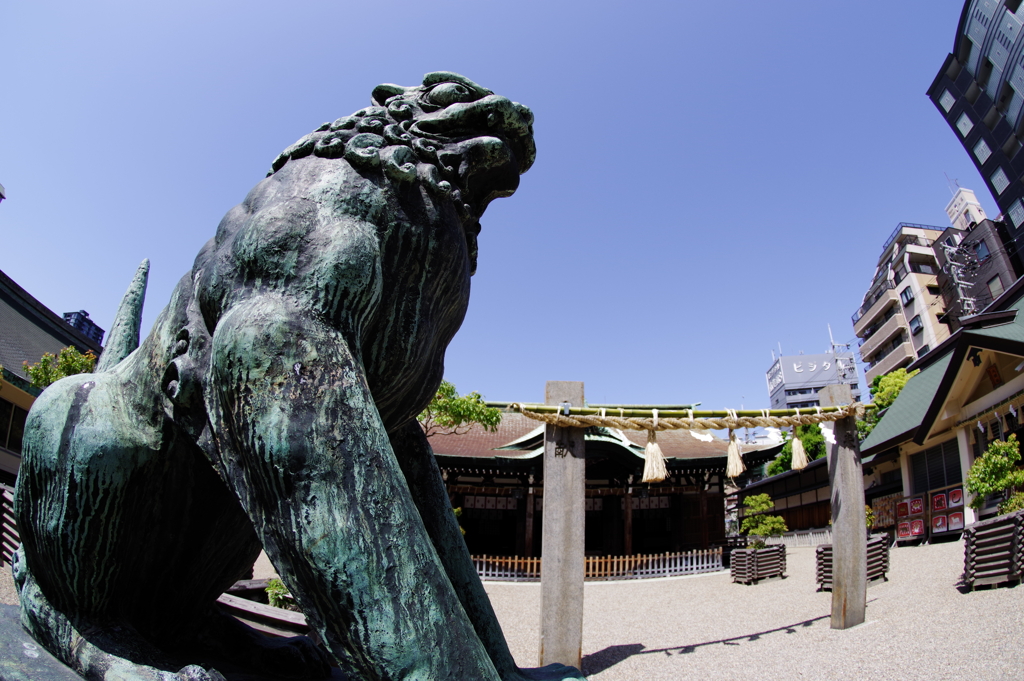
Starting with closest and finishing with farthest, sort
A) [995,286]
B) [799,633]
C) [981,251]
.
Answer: [799,633], [995,286], [981,251]

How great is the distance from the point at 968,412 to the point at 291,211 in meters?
19.3

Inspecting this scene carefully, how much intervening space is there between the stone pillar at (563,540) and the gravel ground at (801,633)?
2.64 feet

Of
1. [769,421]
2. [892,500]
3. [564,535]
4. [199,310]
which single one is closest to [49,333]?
[564,535]

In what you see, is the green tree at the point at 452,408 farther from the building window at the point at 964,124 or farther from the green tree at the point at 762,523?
the building window at the point at 964,124

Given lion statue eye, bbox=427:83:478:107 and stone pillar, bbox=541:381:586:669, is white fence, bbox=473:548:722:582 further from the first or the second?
lion statue eye, bbox=427:83:478:107

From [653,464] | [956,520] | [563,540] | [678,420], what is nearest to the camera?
[563,540]

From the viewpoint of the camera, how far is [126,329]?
1533 millimetres

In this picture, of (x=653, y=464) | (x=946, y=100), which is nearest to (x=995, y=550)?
(x=653, y=464)

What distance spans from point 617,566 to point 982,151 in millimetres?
35067

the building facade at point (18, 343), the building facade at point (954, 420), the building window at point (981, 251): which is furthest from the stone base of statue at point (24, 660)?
the building window at point (981, 251)

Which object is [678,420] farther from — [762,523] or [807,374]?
[807,374]

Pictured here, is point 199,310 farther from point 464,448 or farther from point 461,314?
point 464,448

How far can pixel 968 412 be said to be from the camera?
15.3 m

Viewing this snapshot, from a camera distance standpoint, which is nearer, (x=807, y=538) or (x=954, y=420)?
(x=954, y=420)
